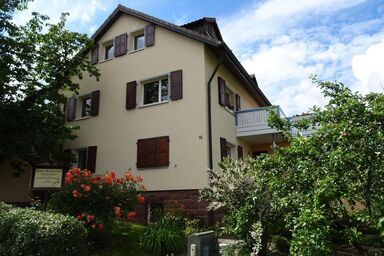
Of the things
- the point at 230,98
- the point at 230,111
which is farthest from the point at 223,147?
the point at 230,98

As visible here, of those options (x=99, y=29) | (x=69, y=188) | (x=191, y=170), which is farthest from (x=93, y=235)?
(x=99, y=29)

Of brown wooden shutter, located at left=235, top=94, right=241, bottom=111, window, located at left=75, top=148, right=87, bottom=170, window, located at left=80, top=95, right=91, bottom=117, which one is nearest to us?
window, located at left=75, top=148, right=87, bottom=170

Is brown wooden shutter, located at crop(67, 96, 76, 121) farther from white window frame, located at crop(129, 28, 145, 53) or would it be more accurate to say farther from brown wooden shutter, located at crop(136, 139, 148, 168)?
brown wooden shutter, located at crop(136, 139, 148, 168)

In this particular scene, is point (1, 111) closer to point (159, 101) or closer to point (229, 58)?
point (159, 101)

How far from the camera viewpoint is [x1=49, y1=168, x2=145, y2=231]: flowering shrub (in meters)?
8.33

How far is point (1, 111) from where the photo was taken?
518 inches

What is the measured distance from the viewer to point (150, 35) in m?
15.1

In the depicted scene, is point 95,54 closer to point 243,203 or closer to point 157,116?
point 157,116

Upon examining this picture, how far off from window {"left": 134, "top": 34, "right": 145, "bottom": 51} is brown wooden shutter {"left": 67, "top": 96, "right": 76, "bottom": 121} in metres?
4.37

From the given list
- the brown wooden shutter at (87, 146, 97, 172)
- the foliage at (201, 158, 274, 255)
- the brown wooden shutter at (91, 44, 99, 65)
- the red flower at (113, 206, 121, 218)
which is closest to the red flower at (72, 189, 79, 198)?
the red flower at (113, 206, 121, 218)

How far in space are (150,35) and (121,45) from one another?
178 centimetres

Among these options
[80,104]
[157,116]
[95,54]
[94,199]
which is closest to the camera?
[94,199]

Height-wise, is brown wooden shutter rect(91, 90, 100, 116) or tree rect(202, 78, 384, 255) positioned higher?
brown wooden shutter rect(91, 90, 100, 116)

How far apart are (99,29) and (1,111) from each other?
6.46m
